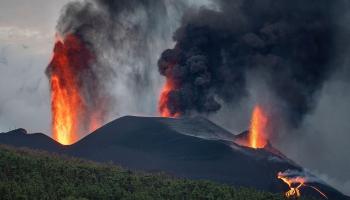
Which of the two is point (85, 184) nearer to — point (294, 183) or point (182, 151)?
point (294, 183)

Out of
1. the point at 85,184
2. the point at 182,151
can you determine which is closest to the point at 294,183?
the point at 182,151

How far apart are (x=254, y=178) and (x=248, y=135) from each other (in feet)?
87.9

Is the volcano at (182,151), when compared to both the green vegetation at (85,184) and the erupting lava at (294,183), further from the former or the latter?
the green vegetation at (85,184)

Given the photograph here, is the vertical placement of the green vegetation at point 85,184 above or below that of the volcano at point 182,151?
below

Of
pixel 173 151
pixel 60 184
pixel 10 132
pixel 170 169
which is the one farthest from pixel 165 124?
pixel 60 184

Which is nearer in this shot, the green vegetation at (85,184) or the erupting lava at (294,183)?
the green vegetation at (85,184)

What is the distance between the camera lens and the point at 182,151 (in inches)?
5522

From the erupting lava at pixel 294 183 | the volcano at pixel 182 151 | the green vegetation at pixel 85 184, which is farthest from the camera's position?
the volcano at pixel 182 151

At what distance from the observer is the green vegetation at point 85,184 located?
294 feet

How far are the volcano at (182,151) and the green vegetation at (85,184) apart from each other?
619 inches

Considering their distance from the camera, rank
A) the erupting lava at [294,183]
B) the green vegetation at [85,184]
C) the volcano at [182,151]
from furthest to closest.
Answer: the volcano at [182,151], the erupting lava at [294,183], the green vegetation at [85,184]

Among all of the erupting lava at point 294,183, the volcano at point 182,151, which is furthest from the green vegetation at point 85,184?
the volcano at point 182,151

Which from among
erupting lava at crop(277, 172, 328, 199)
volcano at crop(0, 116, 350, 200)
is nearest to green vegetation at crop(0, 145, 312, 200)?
erupting lava at crop(277, 172, 328, 199)

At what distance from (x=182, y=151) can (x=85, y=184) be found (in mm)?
44348
